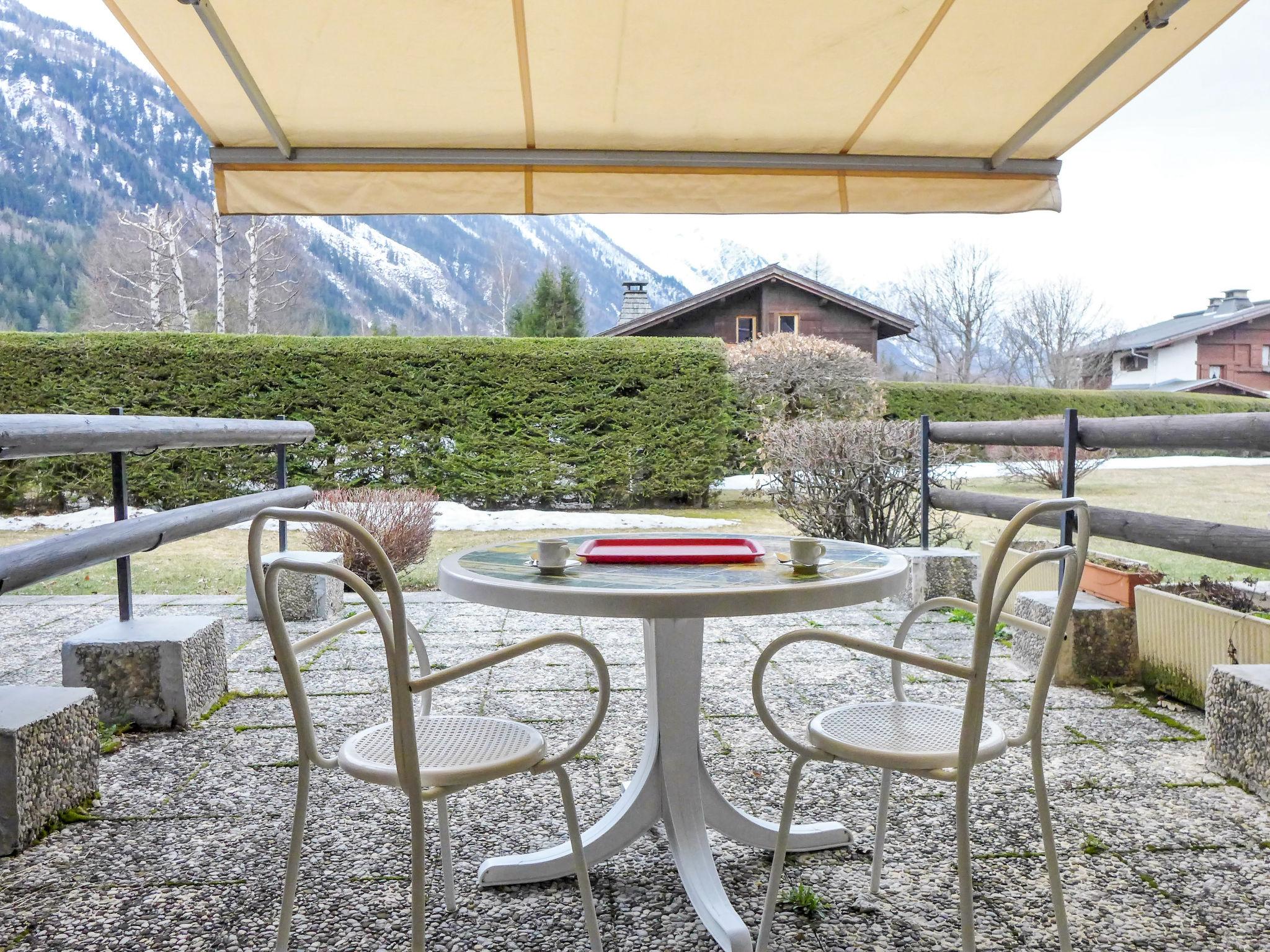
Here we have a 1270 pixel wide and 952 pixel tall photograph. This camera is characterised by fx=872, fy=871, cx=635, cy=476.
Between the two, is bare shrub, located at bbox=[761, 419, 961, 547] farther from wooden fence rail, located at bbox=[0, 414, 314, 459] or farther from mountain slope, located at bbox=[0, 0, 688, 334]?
mountain slope, located at bbox=[0, 0, 688, 334]

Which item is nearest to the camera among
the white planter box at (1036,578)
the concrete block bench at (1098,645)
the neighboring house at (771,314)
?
the concrete block bench at (1098,645)

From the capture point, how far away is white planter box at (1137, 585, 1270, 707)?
9.39 ft

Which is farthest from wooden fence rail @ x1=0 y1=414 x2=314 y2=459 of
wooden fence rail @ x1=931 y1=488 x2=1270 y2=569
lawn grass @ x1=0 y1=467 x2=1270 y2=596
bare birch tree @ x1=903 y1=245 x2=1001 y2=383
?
bare birch tree @ x1=903 y1=245 x2=1001 y2=383

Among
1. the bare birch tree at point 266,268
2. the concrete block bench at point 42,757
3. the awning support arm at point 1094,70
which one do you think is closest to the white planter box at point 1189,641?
the awning support arm at point 1094,70

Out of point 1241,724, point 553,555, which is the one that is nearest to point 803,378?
point 1241,724

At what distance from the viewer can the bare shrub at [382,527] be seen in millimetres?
5680

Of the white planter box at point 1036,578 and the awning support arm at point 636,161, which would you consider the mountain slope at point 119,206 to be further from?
the white planter box at point 1036,578

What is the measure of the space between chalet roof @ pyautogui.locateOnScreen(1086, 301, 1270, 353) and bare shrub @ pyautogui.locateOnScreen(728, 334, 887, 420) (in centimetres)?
1789

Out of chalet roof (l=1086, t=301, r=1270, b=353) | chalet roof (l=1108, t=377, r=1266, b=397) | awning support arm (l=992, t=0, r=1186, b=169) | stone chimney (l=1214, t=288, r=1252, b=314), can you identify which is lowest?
awning support arm (l=992, t=0, r=1186, b=169)

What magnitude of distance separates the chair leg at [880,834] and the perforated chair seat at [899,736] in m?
0.19

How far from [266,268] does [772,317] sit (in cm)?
1304

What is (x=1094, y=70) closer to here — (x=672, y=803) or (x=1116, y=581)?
(x=1116, y=581)

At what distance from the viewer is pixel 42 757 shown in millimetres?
2125

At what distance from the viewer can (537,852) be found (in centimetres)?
196
